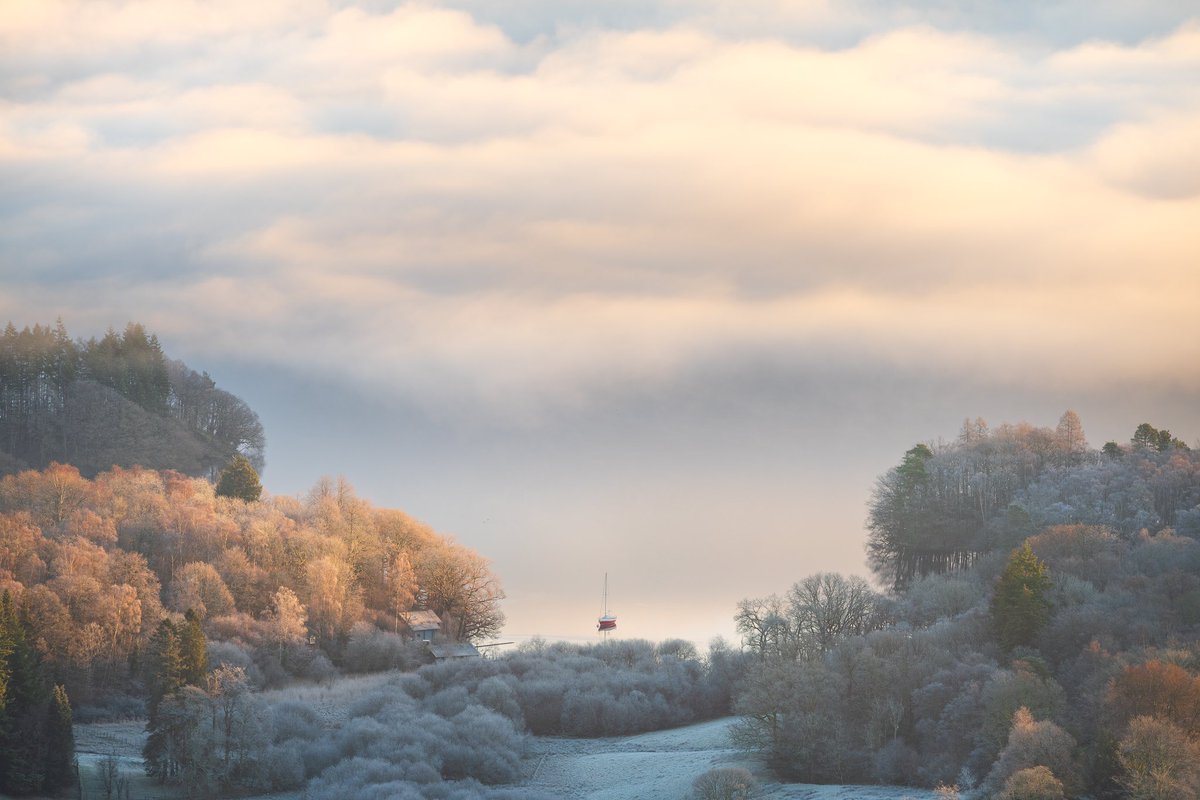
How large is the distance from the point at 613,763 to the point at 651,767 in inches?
230

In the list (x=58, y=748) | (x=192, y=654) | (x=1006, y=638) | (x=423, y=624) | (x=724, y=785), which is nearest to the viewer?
(x=58, y=748)

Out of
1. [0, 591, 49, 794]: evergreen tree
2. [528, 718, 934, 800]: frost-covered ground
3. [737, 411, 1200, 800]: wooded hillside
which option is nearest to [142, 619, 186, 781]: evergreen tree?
[0, 591, 49, 794]: evergreen tree

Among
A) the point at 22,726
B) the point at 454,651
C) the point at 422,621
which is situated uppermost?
the point at 422,621

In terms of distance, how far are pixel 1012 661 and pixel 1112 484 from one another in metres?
48.7

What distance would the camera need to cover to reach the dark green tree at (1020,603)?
3789 inches

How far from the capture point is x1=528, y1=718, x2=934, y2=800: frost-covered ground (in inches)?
3255

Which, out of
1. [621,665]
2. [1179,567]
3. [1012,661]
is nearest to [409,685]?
[621,665]

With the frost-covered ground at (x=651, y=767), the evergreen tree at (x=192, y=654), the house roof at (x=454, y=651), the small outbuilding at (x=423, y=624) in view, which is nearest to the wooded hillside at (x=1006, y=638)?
the frost-covered ground at (x=651, y=767)

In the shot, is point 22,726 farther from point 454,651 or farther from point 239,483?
point 239,483

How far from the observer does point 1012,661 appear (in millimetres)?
90250

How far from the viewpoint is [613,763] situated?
102250mm

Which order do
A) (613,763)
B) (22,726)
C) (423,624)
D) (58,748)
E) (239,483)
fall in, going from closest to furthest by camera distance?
(22,726)
(58,748)
(613,763)
(423,624)
(239,483)

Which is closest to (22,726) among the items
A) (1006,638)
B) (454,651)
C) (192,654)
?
(192,654)

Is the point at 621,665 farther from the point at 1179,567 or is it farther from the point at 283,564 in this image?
the point at 1179,567
